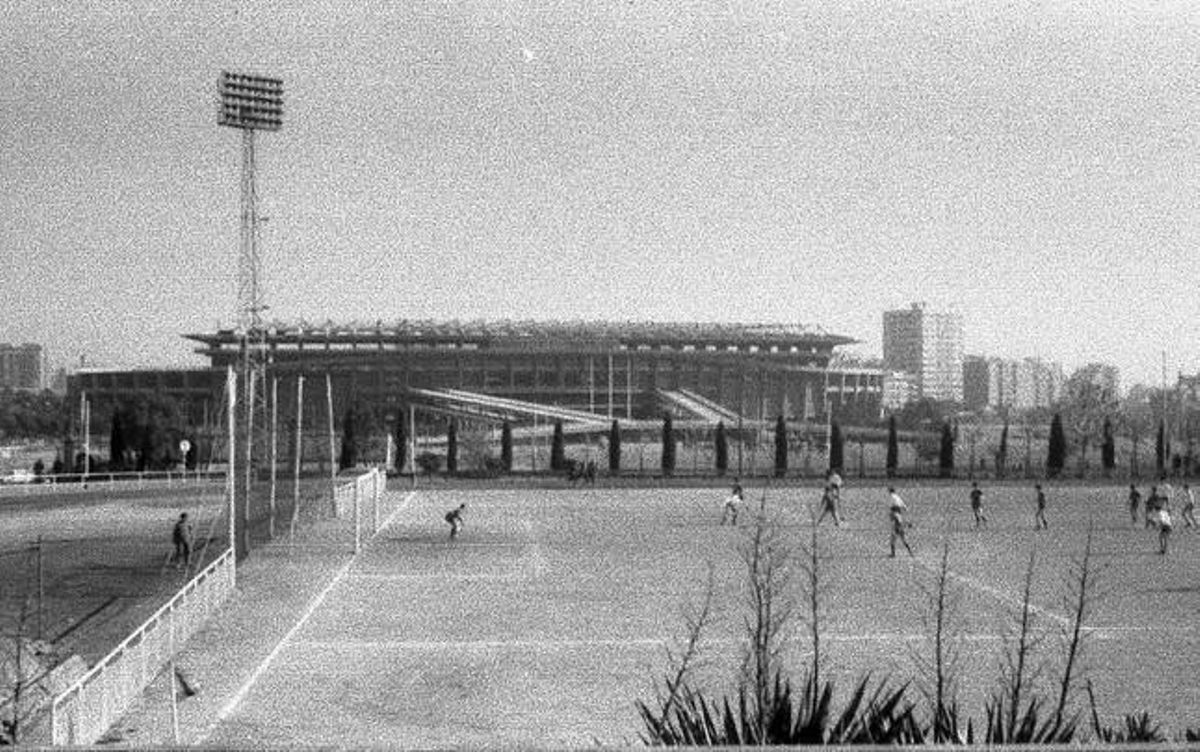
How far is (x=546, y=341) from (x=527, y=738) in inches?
4159

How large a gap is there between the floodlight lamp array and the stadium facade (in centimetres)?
5365

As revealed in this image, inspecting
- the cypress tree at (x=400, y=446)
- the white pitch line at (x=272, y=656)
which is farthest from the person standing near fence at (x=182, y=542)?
the cypress tree at (x=400, y=446)

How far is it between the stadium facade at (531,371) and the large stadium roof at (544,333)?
0.12 metres

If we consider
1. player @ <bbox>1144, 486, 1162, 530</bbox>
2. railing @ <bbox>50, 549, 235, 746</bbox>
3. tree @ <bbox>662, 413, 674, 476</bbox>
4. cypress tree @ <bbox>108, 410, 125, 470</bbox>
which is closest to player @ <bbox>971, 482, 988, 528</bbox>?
player @ <bbox>1144, 486, 1162, 530</bbox>

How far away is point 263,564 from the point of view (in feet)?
87.0

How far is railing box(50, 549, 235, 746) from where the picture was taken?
1107 cm

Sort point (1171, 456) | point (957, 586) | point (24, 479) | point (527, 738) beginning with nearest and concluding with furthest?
point (527, 738) < point (957, 586) < point (24, 479) < point (1171, 456)

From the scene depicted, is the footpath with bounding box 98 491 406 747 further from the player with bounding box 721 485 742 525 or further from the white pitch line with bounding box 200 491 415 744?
the player with bounding box 721 485 742 525

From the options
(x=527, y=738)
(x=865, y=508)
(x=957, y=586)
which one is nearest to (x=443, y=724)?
(x=527, y=738)

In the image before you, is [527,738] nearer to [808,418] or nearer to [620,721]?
[620,721]

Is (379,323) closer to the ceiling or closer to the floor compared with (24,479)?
closer to the ceiling

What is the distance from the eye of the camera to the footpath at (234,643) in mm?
13016

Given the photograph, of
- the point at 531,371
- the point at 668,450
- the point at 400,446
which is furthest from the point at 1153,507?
the point at 531,371

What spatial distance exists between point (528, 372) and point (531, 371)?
20.3 inches
